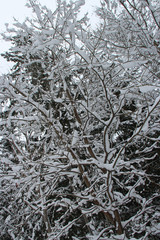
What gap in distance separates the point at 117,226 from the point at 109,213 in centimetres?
29

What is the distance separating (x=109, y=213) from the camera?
379 cm

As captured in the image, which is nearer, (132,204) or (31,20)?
(31,20)

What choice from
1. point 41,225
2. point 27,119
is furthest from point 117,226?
point 41,225

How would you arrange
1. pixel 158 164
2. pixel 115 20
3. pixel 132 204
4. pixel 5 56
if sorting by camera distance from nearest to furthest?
pixel 115 20 < pixel 158 164 < pixel 132 204 < pixel 5 56

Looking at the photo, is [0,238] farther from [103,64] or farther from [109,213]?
[103,64]

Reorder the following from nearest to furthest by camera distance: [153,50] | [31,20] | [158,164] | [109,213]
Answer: [153,50] < [109,213] < [31,20] < [158,164]

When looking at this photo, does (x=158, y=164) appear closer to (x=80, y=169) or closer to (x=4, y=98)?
(x=80, y=169)

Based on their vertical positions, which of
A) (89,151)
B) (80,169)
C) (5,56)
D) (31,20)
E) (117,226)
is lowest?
(117,226)

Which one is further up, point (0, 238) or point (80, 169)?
point (80, 169)

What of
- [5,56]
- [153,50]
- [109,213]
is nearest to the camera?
[153,50]

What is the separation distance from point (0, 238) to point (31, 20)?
11.7 metres

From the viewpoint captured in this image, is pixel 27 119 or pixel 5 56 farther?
pixel 5 56

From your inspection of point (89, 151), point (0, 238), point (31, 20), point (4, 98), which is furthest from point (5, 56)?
point (0, 238)

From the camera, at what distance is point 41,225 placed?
696cm
